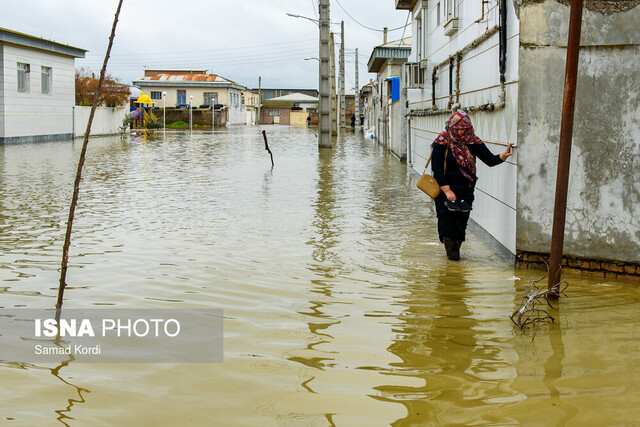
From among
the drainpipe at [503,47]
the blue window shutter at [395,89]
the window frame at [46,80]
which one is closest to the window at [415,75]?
the blue window shutter at [395,89]

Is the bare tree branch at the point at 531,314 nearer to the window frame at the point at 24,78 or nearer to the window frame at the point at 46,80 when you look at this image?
the window frame at the point at 24,78

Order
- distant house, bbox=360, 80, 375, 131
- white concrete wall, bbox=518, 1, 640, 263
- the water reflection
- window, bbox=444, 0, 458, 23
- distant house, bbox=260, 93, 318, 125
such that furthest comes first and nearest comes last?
distant house, bbox=260, 93, 318, 125 < distant house, bbox=360, 80, 375, 131 < window, bbox=444, 0, 458, 23 < white concrete wall, bbox=518, 1, 640, 263 < the water reflection

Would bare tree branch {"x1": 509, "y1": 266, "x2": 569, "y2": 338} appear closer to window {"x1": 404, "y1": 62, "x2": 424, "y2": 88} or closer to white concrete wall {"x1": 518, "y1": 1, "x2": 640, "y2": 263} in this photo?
white concrete wall {"x1": 518, "y1": 1, "x2": 640, "y2": 263}

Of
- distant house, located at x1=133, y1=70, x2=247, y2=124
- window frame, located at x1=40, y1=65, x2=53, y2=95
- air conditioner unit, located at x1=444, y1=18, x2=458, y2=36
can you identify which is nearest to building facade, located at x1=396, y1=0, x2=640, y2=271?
air conditioner unit, located at x1=444, y1=18, x2=458, y2=36

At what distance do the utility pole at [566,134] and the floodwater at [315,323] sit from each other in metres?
0.40

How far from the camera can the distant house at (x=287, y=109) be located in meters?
105

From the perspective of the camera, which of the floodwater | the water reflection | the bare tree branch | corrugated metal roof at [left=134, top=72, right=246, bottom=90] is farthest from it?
corrugated metal roof at [left=134, top=72, right=246, bottom=90]

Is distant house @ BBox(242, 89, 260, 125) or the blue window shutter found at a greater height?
distant house @ BBox(242, 89, 260, 125)

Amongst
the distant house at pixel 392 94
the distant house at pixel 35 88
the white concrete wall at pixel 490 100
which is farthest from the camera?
the distant house at pixel 35 88

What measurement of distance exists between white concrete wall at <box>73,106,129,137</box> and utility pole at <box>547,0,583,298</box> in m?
36.5

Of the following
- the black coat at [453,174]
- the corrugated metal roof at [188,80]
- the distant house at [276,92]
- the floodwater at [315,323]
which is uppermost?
the distant house at [276,92]

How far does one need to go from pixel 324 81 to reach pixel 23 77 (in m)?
13.8

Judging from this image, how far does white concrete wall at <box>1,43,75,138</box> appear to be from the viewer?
32500 millimetres

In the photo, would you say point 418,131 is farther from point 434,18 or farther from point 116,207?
point 116,207
